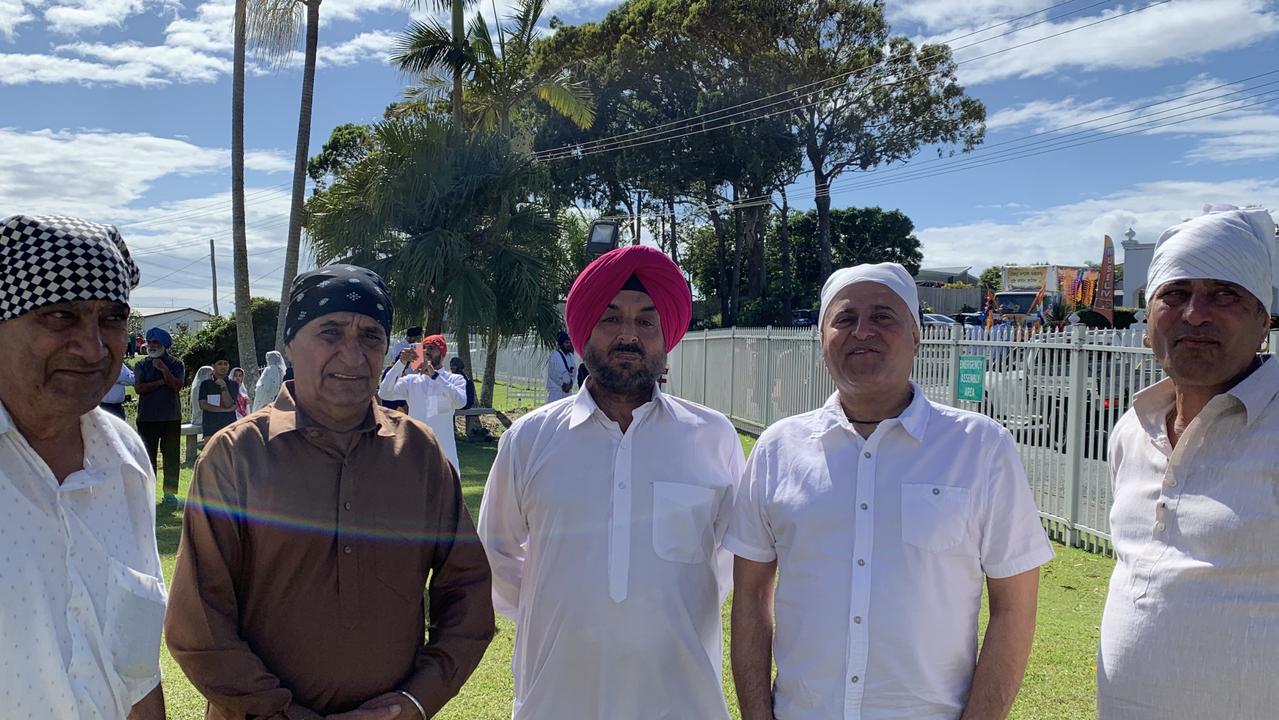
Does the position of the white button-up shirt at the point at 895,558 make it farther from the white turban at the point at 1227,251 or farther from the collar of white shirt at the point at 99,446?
the collar of white shirt at the point at 99,446

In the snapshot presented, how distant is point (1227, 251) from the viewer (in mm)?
2242

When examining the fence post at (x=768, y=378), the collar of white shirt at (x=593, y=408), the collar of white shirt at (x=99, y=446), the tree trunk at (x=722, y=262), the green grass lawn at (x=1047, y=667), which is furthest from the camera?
the tree trunk at (x=722, y=262)

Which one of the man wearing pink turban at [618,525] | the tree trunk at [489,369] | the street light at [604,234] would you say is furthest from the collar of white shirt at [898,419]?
the tree trunk at [489,369]

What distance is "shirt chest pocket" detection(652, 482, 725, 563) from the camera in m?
2.57

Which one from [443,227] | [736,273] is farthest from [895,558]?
[736,273]

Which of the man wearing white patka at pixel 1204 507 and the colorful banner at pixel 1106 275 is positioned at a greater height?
the colorful banner at pixel 1106 275

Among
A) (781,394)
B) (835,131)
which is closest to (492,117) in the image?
(781,394)

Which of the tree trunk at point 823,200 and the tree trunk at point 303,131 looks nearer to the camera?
the tree trunk at point 303,131

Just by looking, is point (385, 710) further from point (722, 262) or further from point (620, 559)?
point (722, 262)

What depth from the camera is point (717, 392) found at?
17.9m

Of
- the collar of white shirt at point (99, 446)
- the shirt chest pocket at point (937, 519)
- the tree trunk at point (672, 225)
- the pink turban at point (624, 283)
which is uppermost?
the tree trunk at point (672, 225)

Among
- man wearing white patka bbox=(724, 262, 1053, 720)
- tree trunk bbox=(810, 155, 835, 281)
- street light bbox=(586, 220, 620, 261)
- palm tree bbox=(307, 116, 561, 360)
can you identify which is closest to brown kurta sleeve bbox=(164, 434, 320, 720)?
man wearing white patka bbox=(724, 262, 1053, 720)

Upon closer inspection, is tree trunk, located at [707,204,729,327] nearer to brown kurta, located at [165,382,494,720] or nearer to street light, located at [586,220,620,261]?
street light, located at [586,220,620,261]

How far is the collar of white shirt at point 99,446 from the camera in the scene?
1.86m
